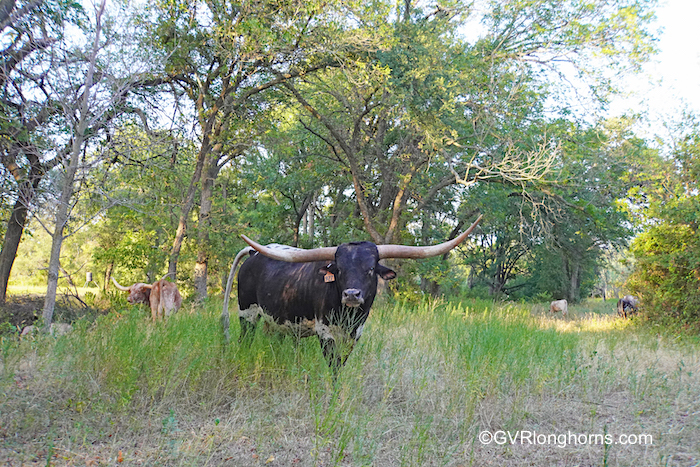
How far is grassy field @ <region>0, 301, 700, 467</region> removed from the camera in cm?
A: 304

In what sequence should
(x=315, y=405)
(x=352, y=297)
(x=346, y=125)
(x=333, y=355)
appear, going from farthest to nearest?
(x=346, y=125) < (x=333, y=355) < (x=352, y=297) < (x=315, y=405)

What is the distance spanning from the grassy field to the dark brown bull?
257mm

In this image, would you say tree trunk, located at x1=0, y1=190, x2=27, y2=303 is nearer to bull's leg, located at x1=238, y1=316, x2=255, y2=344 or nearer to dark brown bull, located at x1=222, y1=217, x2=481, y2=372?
bull's leg, located at x1=238, y1=316, x2=255, y2=344

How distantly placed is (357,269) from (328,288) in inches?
18.3

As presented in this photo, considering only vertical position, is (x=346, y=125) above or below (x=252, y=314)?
above

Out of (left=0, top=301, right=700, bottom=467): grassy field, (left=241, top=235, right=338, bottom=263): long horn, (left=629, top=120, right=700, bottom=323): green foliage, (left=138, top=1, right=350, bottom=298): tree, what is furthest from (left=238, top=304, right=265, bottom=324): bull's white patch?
(left=629, top=120, right=700, bottom=323): green foliage

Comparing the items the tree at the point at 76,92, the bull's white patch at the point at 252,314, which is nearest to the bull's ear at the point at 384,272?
the bull's white patch at the point at 252,314

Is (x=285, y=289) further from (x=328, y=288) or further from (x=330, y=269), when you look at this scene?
(x=330, y=269)

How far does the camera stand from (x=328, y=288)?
4.31m

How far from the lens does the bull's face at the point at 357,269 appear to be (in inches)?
154

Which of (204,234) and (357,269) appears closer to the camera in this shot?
(357,269)

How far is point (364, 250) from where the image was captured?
4.14 meters

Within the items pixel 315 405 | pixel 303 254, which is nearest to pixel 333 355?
pixel 315 405

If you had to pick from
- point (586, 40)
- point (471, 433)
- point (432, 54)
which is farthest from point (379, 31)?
point (471, 433)
